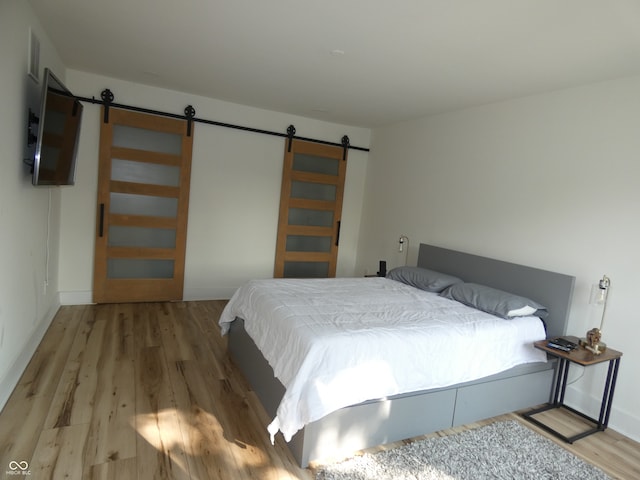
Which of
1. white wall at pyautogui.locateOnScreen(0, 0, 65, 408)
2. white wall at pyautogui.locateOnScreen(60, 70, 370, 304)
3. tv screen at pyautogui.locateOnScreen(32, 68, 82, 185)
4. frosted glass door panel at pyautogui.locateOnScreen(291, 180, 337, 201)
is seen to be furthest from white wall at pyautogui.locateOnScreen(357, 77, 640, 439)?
white wall at pyautogui.locateOnScreen(0, 0, 65, 408)

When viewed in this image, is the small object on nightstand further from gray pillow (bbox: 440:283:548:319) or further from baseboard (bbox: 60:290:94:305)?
baseboard (bbox: 60:290:94:305)

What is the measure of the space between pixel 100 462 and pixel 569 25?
3.36 meters

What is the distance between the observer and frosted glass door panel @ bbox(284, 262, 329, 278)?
5438mm

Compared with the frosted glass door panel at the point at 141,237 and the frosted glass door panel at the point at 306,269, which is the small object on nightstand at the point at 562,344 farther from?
the frosted glass door panel at the point at 141,237

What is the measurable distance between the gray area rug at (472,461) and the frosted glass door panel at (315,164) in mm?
3760

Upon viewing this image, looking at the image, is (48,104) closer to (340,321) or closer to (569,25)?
(340,321)

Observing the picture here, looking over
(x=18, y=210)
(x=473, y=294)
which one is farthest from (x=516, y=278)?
(x=18, y=210)

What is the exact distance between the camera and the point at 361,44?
8.64ft

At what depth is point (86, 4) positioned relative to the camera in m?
2.45

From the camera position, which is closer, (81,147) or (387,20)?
(387,20)

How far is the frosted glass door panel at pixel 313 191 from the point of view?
5.28m

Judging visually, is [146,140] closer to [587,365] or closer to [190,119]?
[190,119]

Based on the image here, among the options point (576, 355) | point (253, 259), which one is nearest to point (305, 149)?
Answer: point (253, 259)

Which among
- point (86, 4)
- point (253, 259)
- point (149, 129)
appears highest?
point (86, 4)
